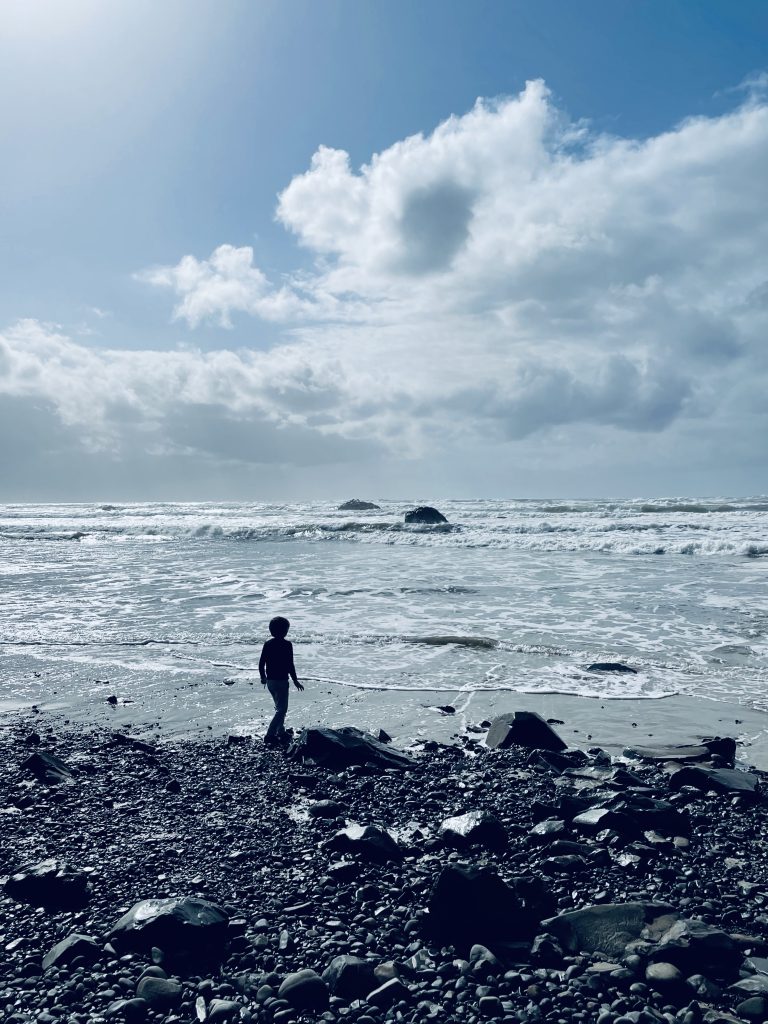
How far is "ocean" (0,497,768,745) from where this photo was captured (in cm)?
968

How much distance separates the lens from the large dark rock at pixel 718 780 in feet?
19.1

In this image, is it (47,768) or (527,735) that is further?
(527,735)

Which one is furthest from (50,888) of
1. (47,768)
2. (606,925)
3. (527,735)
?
(527,735)

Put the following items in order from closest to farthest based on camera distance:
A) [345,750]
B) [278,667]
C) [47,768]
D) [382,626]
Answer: [47,768] < [345,750] < [278,667] < [382,626]

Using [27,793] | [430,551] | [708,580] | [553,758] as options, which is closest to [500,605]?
[708,580]

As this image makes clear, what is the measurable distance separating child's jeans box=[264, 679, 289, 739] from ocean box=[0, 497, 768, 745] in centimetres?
63

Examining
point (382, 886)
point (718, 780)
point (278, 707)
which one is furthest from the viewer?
point (278, 707)

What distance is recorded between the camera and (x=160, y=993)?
341cm

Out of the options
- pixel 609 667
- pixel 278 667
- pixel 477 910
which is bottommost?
pixel 609 667

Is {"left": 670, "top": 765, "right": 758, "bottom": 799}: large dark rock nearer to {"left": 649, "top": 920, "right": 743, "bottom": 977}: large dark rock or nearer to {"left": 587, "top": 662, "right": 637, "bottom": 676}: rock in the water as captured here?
{"left": 649, "top": 920, "right": 743, "bottom": 977}: large dark rock

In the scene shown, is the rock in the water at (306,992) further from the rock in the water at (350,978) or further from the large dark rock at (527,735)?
the large dark rock at (527,735)

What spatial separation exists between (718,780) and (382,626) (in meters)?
8.67

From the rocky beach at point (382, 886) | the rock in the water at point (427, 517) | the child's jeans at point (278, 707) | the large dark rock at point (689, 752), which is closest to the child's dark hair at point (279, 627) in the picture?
the child's jeans at point (278, 707)

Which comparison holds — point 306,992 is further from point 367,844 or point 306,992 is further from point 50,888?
point 50,888
